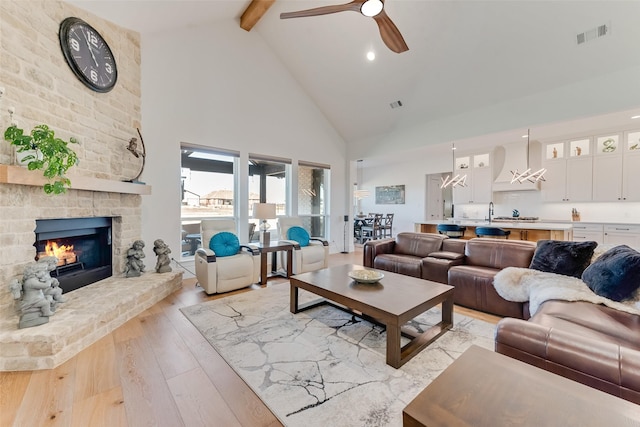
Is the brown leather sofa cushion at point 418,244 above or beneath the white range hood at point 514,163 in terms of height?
beneath

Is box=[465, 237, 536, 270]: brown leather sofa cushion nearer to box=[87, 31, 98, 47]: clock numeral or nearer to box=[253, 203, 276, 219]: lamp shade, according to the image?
box=[253, 203, 276, 219]: lamp shade

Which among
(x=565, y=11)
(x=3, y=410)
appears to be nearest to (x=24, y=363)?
(x=3, y=410)

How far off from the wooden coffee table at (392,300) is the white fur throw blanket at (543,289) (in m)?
0.67

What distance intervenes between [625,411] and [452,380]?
542 millimetres

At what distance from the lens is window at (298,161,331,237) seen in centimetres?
622

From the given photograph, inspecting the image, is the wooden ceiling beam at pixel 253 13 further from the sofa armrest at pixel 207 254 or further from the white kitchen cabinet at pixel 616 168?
the white kitchen cabinet at pixel 616 168

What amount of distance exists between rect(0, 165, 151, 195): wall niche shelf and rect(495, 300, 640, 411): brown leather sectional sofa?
12.1 ft

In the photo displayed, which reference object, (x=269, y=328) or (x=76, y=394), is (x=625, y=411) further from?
(x=76, y=394)

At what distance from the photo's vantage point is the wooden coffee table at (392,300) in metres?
1.95

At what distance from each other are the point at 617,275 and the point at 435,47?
3.73m

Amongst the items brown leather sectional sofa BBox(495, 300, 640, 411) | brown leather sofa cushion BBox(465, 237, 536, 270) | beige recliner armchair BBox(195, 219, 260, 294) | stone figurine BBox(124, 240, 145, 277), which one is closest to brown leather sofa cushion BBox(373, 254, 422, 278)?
brown leather sofa cushion BBox(465, 237, 536, 270)

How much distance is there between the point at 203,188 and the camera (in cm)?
472

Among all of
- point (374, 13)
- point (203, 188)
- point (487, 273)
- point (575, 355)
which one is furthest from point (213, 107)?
point (575, 355)

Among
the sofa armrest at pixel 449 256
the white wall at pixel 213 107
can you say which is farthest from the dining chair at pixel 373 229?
the sofa armrest at pixel 449 256
